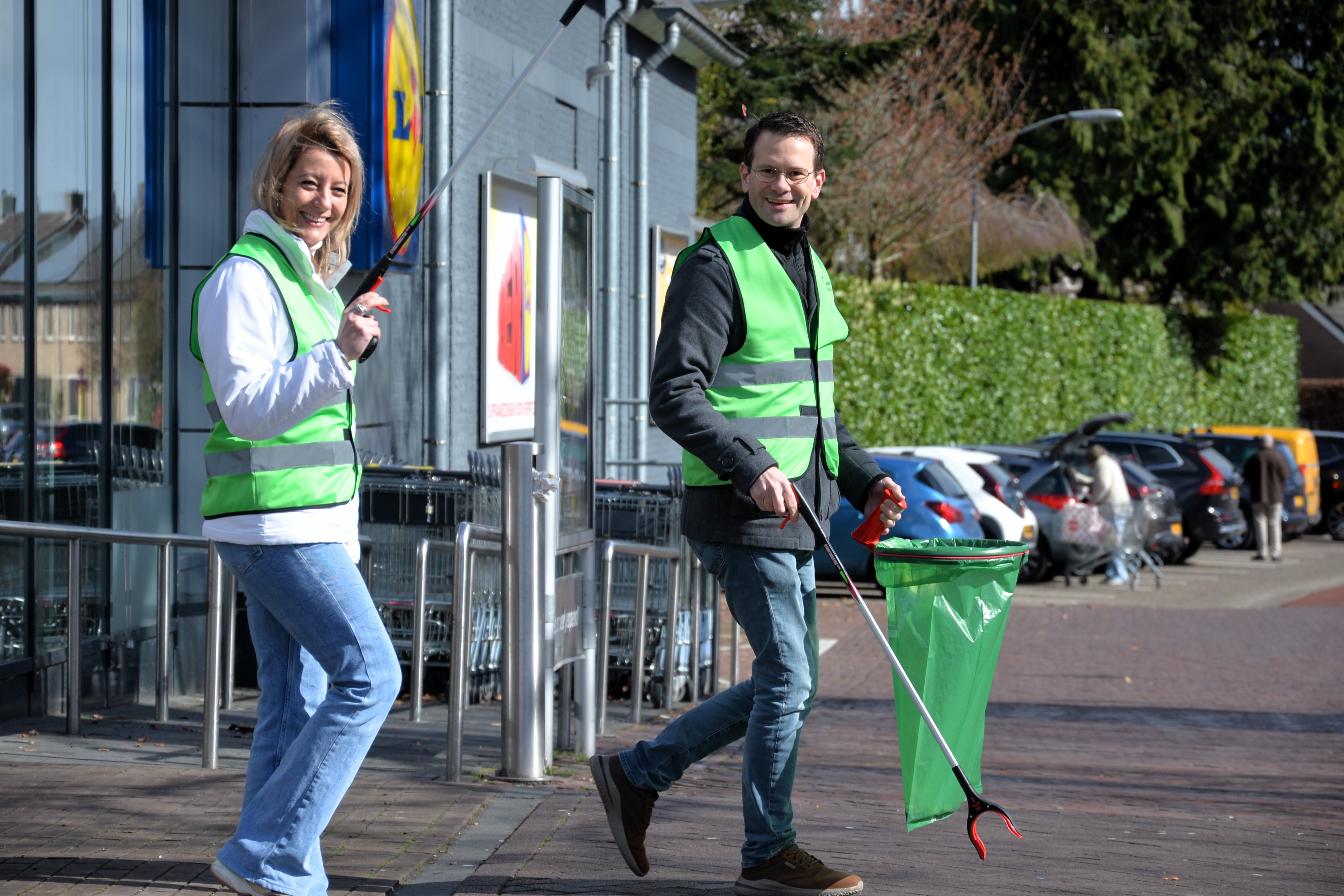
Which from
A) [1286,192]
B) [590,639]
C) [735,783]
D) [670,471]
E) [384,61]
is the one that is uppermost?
[1286,192]

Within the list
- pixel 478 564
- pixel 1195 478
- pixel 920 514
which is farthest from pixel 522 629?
pixel 1195 478

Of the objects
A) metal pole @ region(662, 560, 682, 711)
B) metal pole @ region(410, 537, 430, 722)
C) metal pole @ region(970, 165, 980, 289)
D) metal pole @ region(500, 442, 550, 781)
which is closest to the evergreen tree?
metal pole @ region(970, 165, 980, 289)

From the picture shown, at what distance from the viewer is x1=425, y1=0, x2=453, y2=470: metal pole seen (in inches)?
384

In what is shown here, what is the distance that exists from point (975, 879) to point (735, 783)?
1.66 meters

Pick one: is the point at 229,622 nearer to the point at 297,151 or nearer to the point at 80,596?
the point at 80,596

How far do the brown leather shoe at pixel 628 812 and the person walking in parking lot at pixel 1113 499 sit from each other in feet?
43.0

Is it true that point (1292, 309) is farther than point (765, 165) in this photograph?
Yes

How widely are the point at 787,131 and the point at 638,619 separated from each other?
3.76 meters

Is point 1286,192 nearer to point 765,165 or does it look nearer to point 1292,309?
point 1292,309

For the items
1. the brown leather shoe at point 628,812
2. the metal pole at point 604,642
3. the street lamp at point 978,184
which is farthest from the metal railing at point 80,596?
the street lamp at point 978,184

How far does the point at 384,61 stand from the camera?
8.44 meters

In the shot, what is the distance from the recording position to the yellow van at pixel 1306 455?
22.0 meters

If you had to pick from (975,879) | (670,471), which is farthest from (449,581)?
(975,879)

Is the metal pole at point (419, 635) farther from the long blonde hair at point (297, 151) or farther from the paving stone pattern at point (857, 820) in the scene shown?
the long blonde hair at point (297, 151)
